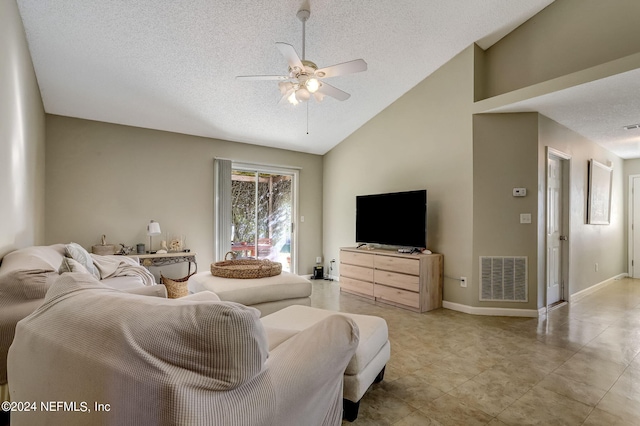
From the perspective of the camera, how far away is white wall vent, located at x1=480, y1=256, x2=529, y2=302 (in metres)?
3.67

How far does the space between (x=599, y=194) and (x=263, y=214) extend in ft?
18.4

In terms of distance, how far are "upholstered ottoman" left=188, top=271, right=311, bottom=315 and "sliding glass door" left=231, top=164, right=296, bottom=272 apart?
2.40 m

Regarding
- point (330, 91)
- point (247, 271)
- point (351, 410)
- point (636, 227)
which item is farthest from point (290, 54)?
point (636, 227)

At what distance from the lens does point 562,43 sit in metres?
3.36

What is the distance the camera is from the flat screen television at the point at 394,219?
404 centimetres

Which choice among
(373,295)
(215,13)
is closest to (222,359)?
(215,13)

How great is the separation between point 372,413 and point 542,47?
13.6ft

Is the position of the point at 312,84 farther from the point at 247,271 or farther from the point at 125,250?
the point at 125,250

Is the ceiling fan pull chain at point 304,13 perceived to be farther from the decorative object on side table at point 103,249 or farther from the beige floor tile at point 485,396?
the decorative object on side table at point 103,249

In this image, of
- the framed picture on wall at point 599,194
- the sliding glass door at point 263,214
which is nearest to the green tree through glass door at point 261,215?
the sliding glass door at point 263,214

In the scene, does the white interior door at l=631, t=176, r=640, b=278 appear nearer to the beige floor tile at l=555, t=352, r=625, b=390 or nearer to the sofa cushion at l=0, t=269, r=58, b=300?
the beige floor tile at l=555, t=352, r=625, b=390

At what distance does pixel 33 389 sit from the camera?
3.01 feet

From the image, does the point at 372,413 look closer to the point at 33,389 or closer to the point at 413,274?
the point at 33,389

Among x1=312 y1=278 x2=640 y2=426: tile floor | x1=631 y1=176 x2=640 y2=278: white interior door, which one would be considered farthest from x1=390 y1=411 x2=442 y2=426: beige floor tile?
x1=631 y1=176 x2=640 y2=278: white interior door
